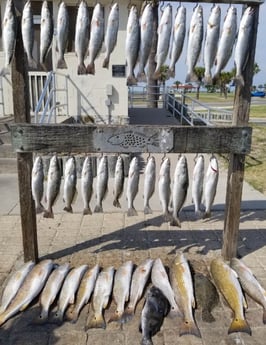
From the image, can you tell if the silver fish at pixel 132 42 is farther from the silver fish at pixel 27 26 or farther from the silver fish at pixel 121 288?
the silver fish at pixel 121 288

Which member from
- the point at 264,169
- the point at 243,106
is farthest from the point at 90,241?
the point at 264,169

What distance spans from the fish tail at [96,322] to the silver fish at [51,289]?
15.9 inches

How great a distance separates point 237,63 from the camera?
3615 millimetres

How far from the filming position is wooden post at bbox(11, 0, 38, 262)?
12.0 feet

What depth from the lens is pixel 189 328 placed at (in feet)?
10.3

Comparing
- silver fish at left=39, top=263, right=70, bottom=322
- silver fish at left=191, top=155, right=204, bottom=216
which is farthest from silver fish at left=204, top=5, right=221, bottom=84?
silver fish at left=39, top=263, right=70, bottom=322

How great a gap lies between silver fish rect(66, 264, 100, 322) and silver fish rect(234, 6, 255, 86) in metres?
2.63

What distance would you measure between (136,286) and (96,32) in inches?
99.5

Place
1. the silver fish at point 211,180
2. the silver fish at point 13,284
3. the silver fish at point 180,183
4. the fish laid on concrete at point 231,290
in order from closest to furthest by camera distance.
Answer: the fish laid on concrete at point 231,290
the silver fish at point 13,284
the silver fish at point 180,183
the silver fish at point 211,180

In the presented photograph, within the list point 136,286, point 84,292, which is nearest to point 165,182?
point 136,286

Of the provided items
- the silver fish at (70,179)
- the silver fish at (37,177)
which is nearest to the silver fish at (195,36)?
the silver fish at (70,179)

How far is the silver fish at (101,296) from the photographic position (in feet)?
10.7

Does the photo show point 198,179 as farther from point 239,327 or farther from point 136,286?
point 239,327

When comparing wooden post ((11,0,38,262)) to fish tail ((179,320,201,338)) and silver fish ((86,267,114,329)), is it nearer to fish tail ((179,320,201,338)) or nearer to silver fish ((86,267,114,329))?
silver fish ((86,267,114,329))
